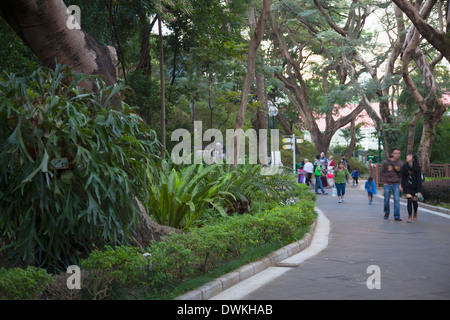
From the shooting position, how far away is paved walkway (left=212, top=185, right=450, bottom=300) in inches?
260

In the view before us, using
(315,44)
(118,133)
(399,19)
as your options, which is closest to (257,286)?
(118,133)

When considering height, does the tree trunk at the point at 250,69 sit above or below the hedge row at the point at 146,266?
above

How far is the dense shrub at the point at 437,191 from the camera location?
64.2 ft

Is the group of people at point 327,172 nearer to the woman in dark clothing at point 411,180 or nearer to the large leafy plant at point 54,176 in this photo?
the woman in dark clothing at point 411,180

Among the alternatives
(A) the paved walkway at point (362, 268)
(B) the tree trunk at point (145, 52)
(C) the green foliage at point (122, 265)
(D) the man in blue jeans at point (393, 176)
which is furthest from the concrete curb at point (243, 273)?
(B) the tree trunk at point (145, 52)

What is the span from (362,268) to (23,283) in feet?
15.6

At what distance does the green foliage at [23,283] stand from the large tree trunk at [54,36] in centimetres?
307

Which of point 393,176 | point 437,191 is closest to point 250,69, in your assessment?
point 393,176

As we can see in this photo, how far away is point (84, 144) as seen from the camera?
6758 mm

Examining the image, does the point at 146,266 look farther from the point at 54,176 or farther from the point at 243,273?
the point at 243,273

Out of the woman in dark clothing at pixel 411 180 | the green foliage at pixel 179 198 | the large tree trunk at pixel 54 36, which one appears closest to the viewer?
the large tree trunk at pixel 54 36

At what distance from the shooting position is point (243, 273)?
754cm
